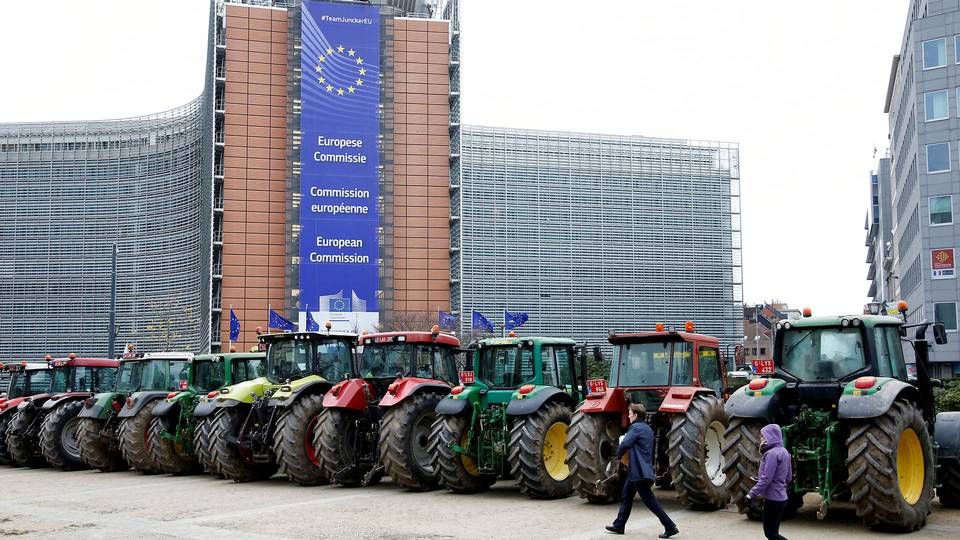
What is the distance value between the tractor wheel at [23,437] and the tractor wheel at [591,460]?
13.5 metres

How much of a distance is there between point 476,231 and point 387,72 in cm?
1214

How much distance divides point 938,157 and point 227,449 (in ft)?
121

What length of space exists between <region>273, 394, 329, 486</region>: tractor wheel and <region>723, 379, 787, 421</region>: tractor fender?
6.91 m

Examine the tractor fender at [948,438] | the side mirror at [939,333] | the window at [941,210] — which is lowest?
the tractor fender at [948,438]

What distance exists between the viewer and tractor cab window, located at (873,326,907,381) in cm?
1109

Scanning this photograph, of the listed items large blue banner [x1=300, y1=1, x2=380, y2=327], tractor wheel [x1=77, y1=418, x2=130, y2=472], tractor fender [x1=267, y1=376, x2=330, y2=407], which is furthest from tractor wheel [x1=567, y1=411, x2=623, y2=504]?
large blue banner [x1=300, y1=1, x2=380, y2=327]

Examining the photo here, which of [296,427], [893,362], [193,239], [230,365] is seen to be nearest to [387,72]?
[193,239]

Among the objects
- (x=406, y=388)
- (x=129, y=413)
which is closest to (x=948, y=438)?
(x=406, y=388)

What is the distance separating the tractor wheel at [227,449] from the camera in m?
16.2

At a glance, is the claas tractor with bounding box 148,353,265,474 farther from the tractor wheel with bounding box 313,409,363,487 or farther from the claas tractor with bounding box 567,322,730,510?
the claas tractor with bounding box 567,322,730,510

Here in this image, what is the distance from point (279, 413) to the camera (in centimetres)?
1580

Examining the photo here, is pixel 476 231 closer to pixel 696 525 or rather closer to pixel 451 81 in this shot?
pixel 451 81

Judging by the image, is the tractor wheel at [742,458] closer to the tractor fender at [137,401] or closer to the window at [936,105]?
the tractor fender at [137,401]

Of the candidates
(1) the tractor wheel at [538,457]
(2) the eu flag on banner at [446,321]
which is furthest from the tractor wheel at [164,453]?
(2) the eu flag on banner at [446,321]
